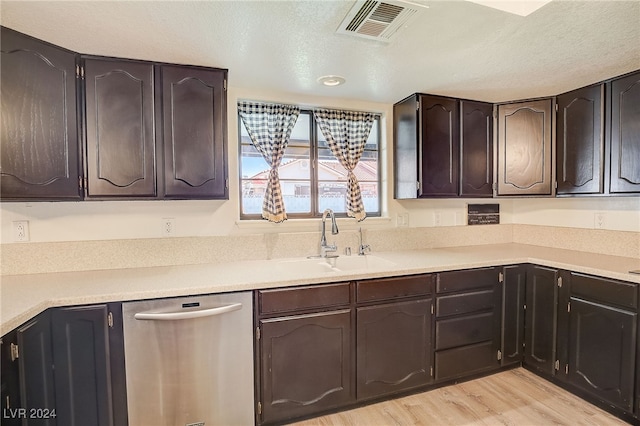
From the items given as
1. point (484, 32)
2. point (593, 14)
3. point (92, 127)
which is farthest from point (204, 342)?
point (593, 14)

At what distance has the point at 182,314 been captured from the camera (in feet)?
5.33

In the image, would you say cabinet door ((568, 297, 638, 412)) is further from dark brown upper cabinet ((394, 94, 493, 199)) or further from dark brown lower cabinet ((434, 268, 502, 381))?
dark brown upper cabinet ((394, 94, 493, 199))

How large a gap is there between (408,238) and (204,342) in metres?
1.82

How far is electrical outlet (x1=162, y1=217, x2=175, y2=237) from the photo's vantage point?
85.3 inches

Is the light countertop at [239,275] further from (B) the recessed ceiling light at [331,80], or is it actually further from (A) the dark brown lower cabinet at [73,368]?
Answer: (B) the recessed ceiling light at [331,80]

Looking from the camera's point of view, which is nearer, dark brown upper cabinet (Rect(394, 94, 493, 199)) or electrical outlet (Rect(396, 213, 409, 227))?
dark brown upper cabinet (Rect(394, 94, 493, 199))

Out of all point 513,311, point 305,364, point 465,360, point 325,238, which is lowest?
point 465,360

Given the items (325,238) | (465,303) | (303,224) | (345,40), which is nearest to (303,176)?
(303,224)

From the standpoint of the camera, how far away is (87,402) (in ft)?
5.08

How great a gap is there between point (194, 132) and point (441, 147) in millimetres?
1837

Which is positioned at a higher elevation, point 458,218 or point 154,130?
point 154,130

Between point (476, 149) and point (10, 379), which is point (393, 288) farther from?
point (10, 379)

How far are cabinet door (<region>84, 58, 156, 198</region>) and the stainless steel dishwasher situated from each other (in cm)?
72

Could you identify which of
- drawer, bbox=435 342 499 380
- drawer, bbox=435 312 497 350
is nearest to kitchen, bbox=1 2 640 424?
drawer, bbox=435 312 497 350
